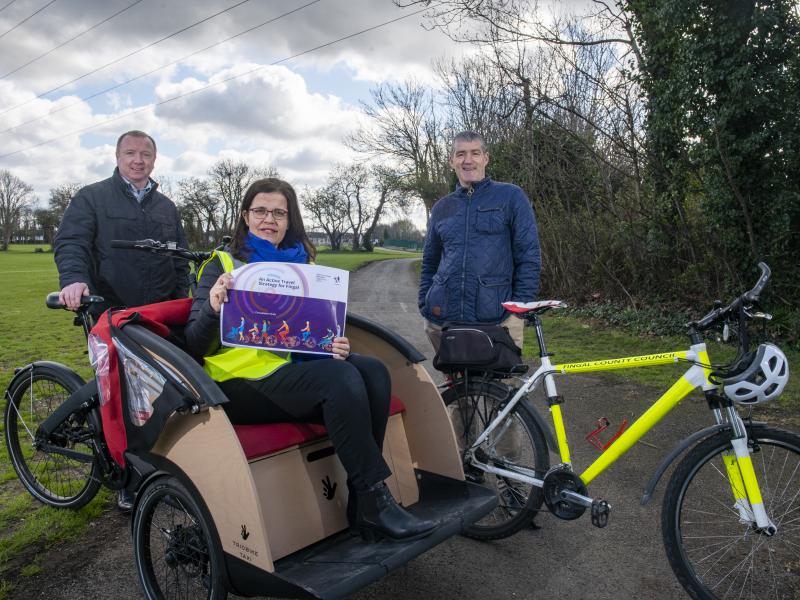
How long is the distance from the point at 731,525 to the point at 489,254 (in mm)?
1787

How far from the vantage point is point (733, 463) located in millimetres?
2531

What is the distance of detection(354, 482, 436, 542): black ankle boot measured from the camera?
2.44m

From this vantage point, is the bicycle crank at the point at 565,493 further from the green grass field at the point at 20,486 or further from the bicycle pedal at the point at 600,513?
the green grass field at the point at 20,486

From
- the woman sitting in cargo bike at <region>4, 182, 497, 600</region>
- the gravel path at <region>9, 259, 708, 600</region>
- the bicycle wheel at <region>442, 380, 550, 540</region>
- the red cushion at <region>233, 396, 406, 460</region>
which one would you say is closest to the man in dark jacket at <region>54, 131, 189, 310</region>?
the woman sitting in cargo bike at <region>4, 182, 497, 600</region>

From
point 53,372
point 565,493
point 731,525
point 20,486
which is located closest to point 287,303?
point 565,493

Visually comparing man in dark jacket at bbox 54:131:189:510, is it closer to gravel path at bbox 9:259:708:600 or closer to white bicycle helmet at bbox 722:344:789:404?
gravel path at bbox 9:259:708:600

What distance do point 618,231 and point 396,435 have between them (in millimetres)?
9339

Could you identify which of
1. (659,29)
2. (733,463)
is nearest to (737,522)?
(733,463)

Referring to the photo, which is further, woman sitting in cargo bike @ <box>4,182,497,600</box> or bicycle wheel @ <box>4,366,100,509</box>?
bicycle wheel @ <box>4,366,100,509</box>

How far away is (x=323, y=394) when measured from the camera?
2.47 meters

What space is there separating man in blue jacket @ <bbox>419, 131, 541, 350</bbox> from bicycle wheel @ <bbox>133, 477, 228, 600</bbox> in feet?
5.91

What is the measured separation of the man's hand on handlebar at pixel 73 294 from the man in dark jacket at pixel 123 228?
1.21ft

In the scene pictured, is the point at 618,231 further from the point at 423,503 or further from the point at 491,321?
the point at 423,503

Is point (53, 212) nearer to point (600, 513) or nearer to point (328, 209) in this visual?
point (328, 209)
